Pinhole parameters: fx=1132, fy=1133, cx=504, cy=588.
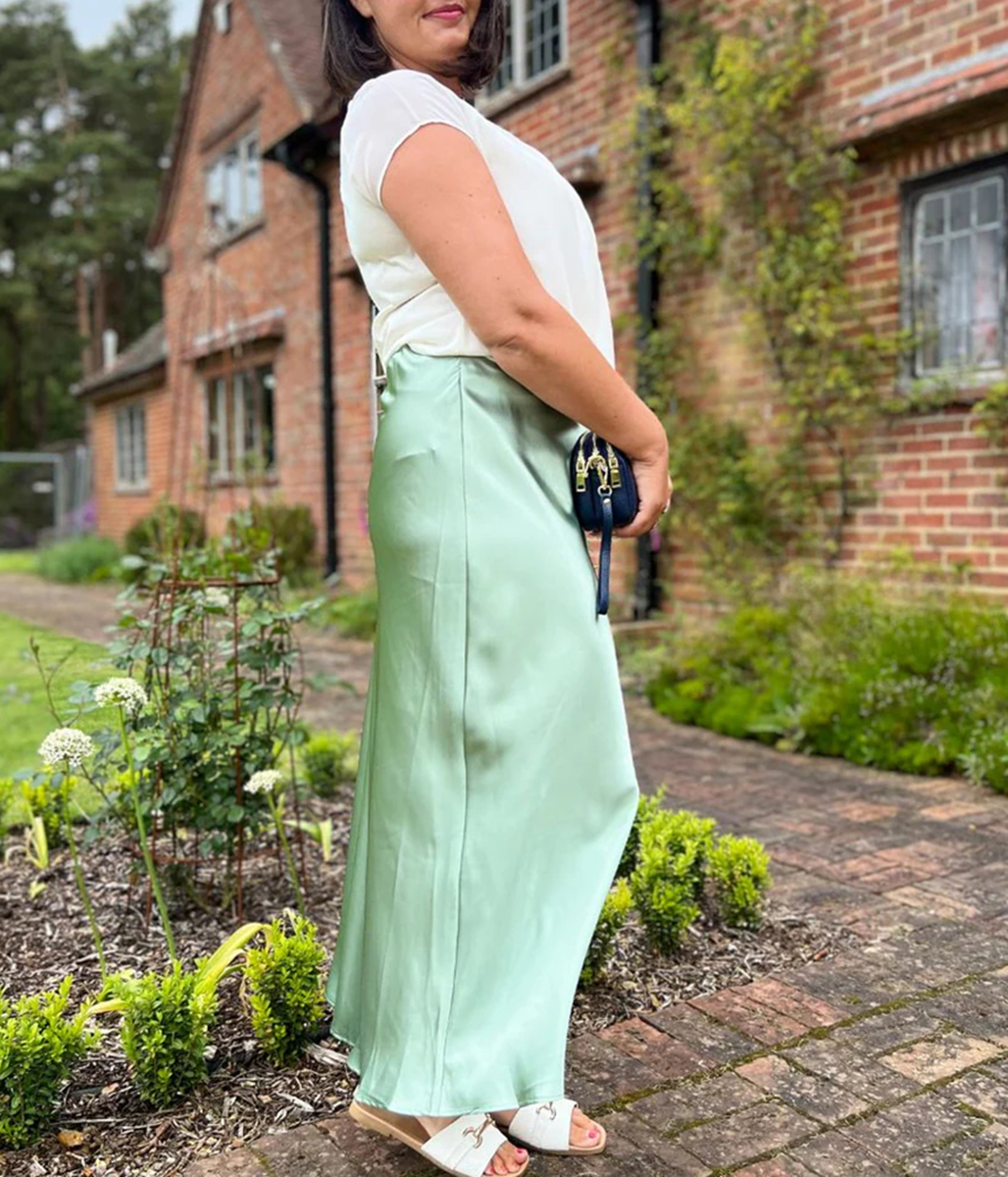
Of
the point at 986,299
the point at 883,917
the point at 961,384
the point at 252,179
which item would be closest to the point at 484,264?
the point at 883,917

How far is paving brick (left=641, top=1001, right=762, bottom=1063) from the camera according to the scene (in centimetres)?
216

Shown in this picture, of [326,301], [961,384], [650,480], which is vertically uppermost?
[326,301]

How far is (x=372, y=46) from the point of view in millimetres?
1783

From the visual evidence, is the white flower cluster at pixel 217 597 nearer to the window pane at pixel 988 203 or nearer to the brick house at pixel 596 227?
the brick house at pixel 596 227

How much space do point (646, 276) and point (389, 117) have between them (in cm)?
577

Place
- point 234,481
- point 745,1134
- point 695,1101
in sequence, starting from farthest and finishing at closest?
point 234,481
point 695,1101
point 745,1134

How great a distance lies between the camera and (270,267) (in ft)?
40.8

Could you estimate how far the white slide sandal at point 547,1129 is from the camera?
5.86 feet

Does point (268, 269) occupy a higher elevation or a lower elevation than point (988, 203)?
higher

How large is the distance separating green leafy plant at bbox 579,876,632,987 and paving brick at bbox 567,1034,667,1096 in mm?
185

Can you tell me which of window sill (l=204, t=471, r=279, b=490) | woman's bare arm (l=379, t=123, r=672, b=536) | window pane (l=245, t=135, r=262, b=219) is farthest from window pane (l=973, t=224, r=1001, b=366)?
window pane (l=245, t=135, r=262, b=219)

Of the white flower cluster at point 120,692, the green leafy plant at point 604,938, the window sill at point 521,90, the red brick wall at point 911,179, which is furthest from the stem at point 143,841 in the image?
the window sill at point 521,90

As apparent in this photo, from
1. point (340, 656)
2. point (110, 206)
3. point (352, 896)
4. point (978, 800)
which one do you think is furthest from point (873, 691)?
point (110, 206)

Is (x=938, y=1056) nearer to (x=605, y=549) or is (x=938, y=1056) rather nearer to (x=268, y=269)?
(x=605, y=549)
